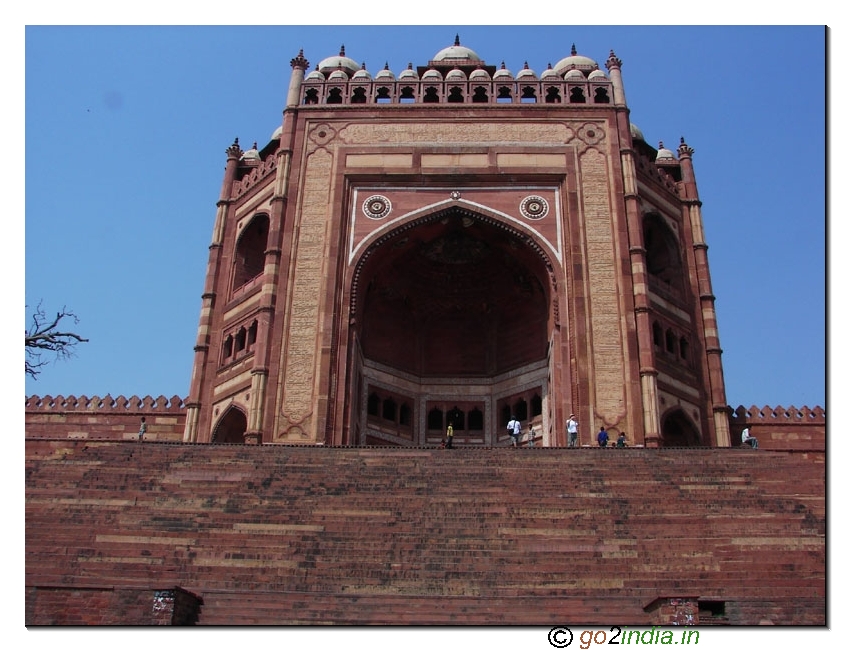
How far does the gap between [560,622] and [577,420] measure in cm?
1037

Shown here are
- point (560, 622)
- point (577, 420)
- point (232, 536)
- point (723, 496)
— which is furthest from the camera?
point (577, 420)

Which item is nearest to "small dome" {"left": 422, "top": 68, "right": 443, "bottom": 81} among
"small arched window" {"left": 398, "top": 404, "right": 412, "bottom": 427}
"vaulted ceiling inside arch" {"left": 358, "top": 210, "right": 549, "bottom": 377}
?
"vaulted ceiling inside arch" {"left": 358, "top": 210, "right": 549, "bottom": 377}

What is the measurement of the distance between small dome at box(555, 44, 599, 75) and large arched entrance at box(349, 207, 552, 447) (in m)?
7.27

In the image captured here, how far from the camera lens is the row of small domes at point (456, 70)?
24250 mm

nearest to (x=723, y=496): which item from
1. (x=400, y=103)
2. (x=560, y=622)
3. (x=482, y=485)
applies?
(x=482, y=485)

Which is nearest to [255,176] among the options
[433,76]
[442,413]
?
[433,76]

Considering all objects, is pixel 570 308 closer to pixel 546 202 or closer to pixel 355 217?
pixel 546 202

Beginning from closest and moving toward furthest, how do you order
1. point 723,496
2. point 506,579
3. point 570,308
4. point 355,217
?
point 506,579 → point 723,496 → point 570,308 → point 355,217

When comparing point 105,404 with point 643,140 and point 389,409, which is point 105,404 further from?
point 643,140

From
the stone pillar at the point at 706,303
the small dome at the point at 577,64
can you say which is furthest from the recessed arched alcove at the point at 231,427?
the small dome at the point at 577,64

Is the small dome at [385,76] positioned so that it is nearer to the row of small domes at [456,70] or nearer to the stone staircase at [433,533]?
the row of small domes at [456,70]

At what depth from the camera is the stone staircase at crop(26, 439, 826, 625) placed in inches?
383

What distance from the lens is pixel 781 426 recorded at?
905 inches

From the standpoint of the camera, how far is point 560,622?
9352 millimetres
